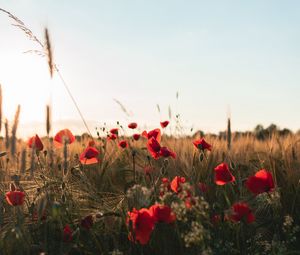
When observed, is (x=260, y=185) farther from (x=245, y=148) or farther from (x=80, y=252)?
(x=245, y=148)

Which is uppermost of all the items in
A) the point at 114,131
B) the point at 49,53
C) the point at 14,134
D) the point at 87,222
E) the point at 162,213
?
the point at 49,53

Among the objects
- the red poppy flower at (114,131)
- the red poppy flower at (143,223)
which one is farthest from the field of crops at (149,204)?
the red poppy flower at (114,131)

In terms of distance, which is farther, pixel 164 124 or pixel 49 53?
pixel 164 124

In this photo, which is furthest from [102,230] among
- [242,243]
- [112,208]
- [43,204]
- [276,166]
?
[276,166]

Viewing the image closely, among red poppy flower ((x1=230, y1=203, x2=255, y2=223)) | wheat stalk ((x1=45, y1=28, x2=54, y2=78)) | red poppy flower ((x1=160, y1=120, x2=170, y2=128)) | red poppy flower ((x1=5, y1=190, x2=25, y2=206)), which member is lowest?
red poppy flower ((x1=230, y1=203, x2=255, y2=223))

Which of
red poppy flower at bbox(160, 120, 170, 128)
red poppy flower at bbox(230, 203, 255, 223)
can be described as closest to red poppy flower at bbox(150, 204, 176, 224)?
red poppy flower at bbox(230, 203, 255, 223)

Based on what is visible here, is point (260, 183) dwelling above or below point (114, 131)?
below

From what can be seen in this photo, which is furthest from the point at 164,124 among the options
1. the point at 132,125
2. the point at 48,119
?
the point at 48,119

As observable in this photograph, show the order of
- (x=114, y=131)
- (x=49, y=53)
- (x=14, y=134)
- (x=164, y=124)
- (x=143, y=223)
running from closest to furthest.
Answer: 1. (x=143, y=223)
2. (x=14, y=134)
3. (x=49, y=53)
4. (x=114, y=131)
5. (x=164, y=124)

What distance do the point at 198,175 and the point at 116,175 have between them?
31.9 inches

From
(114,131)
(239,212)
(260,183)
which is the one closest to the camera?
(239,212)

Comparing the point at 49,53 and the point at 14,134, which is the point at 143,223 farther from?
the point at 49,53

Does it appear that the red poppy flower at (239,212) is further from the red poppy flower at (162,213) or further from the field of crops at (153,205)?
the red poppy flower at (162,213)

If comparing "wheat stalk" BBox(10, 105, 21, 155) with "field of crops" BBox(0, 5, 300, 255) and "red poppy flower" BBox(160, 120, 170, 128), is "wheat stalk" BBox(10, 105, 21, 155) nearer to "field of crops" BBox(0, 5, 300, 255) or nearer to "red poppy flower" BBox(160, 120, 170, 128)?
"field of crops" BBox(0, 5, 300, 255)
